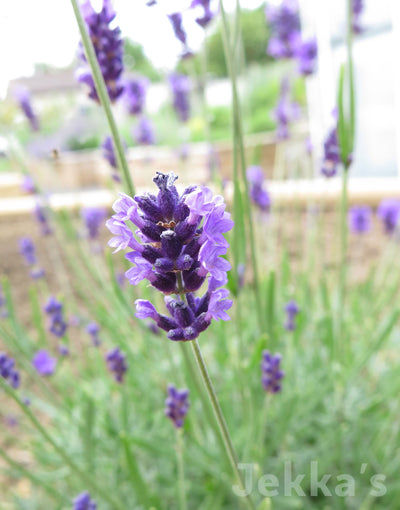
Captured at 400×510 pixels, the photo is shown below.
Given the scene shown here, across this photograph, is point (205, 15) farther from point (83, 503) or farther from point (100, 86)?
point (83, 503)

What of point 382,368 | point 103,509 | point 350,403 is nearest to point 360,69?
point 382,368

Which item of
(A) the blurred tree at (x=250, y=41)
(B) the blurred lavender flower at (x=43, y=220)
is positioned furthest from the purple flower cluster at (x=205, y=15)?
(A) the blurred tree at (x=250, y=41)

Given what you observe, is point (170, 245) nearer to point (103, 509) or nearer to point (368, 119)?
point (103, 509)

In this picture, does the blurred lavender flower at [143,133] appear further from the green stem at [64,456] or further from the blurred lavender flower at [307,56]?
the green stem at [64,456]

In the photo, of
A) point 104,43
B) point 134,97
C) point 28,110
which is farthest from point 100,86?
point 28,110

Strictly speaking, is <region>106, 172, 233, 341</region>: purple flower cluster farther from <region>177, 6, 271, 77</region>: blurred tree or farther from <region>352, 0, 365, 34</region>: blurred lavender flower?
<region>177, 6, 271, 77</region>: blurred tree

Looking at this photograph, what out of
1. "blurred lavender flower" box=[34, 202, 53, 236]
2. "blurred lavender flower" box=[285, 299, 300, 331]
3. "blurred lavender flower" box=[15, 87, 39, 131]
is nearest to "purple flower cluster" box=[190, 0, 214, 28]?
"blurred lavender flower" box=[285, 299, 300, 331]
